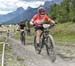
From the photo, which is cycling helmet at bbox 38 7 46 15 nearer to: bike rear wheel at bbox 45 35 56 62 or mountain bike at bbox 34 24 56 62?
mountain bike at bbox 34 24 56 62

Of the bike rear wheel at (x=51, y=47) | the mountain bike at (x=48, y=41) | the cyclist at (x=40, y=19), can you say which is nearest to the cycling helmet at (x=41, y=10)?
the cyclist at (x=40, y=19)

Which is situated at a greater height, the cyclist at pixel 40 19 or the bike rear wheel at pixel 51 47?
the cyclist at pixel 40 19

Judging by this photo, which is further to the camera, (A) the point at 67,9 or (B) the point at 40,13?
(A) the point at 67,9

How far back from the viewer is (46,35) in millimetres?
15781

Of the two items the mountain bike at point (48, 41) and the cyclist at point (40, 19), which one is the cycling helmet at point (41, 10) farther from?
the mountain bike at point (48, 41)

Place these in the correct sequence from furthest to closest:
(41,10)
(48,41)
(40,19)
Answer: (40,19)
(41,10)
(48,41)

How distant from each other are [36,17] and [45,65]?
3.17 meters

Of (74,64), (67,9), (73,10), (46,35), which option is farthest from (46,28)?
(67,9)

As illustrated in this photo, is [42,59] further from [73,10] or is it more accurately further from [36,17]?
[73,10]

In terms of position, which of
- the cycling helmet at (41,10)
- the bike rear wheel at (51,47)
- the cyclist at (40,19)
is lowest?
the bike rear wheel at (51,47)

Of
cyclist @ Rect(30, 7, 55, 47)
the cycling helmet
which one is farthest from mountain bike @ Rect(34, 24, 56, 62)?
the cycling helmet

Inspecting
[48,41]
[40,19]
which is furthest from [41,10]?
[48,41]

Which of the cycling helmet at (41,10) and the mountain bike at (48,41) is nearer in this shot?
the mountain bike at (48,41)

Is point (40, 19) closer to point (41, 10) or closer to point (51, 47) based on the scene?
point (41, 10)
